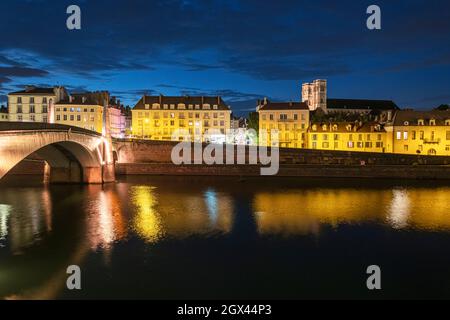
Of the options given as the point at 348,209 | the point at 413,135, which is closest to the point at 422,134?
the point at 413,135

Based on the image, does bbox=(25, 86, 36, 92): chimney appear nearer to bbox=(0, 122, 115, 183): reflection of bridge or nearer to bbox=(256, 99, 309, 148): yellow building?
bbox=(0, 122, 115, 183): reflection of bridge

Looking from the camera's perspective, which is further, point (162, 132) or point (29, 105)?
point (162, 132)

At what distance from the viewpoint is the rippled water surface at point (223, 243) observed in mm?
15102

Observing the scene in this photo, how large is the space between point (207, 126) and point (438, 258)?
60.7 m

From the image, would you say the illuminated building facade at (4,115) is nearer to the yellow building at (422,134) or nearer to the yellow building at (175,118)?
the yellow building at (175,118)

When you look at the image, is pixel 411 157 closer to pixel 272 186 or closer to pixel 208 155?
pixel 272 186

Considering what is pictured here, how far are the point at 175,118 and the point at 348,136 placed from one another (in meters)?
29.6

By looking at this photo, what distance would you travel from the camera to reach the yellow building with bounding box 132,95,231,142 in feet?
251

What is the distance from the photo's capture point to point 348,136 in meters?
64.9

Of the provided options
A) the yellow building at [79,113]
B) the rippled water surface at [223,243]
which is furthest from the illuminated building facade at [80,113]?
the rippled water surface at [223,243]

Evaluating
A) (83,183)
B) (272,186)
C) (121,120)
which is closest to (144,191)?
(83,183)

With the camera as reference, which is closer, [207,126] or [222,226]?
[222,226]

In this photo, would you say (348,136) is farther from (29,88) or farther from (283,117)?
(29,88)
